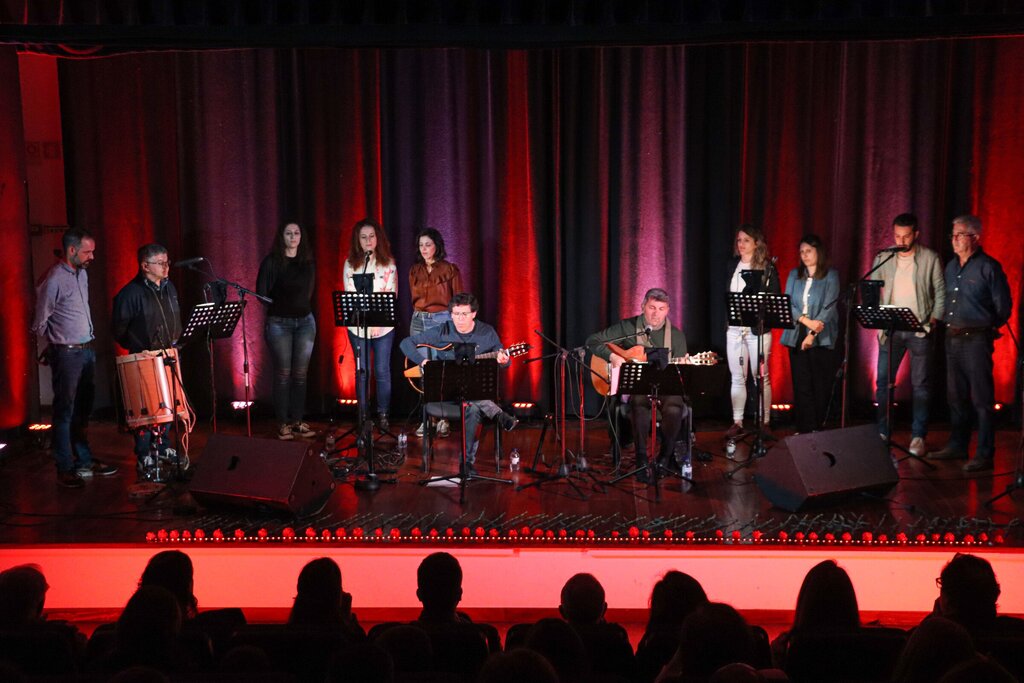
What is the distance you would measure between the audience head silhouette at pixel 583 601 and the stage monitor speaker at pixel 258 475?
3015 mm

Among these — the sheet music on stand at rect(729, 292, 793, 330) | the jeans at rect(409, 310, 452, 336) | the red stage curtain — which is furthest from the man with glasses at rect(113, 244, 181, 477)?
the sheet music on stand at rect(729, 292, 793, 330)

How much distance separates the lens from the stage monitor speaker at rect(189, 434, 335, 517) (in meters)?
6.51

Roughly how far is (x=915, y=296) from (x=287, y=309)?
517 centimetres

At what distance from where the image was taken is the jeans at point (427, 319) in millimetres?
8828

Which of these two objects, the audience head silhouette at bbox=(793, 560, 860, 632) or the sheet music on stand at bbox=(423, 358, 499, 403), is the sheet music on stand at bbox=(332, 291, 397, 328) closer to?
the sheet music on stand at bbox=(423, 358, 499, 403)

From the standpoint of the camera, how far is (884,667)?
376 centimetres

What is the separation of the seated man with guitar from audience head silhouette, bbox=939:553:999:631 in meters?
3.99

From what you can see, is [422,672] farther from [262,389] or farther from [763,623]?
[262,389]

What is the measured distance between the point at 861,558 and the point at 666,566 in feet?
3.84

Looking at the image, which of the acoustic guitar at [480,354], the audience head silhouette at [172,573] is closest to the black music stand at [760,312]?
the acoustic guitar at [480,354]

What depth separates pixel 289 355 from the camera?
870cm

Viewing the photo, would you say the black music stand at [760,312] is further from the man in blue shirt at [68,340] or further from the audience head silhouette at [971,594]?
the man in blue shirt at [68,340]

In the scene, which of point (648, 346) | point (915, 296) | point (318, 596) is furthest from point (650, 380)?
point (318, 596)

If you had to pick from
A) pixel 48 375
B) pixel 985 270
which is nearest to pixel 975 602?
pixel 985 270
